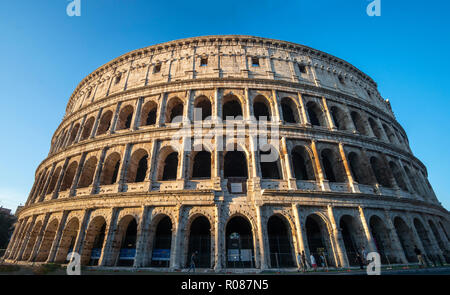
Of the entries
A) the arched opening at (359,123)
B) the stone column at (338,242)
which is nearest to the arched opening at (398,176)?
the arched opening at (359,123)

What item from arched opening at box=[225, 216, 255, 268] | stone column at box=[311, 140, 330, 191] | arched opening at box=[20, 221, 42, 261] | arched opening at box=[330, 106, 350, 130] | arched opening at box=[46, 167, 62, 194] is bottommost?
arched opening at box=[225, 216, 255, 268]

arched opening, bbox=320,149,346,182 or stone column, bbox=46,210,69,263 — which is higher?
arched opening, bbox=320,149,346,182

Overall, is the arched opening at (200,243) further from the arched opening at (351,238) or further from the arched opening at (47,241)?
the arched opening at (47,241)

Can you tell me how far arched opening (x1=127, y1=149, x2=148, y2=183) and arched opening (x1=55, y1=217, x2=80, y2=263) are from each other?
4.78 m

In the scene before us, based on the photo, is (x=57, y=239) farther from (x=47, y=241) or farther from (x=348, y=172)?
(x=348, y=172)

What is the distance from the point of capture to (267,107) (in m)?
16.6

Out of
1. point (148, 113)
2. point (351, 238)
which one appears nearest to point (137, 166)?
point (148, 113)

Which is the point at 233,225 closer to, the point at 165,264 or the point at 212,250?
the point at 212,250

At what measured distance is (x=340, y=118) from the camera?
1706cm

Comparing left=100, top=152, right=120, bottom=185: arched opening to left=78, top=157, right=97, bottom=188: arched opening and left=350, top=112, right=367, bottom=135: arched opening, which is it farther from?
left=350, top=112, right=367, bottom=135: arched opening

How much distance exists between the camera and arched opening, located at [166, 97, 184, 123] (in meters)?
15.4

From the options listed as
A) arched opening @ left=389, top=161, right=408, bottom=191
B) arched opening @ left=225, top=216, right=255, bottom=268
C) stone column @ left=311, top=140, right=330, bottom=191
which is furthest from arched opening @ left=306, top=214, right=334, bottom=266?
arched opening @ left=389, top=161, right=408, bottom=191

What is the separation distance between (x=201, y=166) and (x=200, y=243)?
545cm
